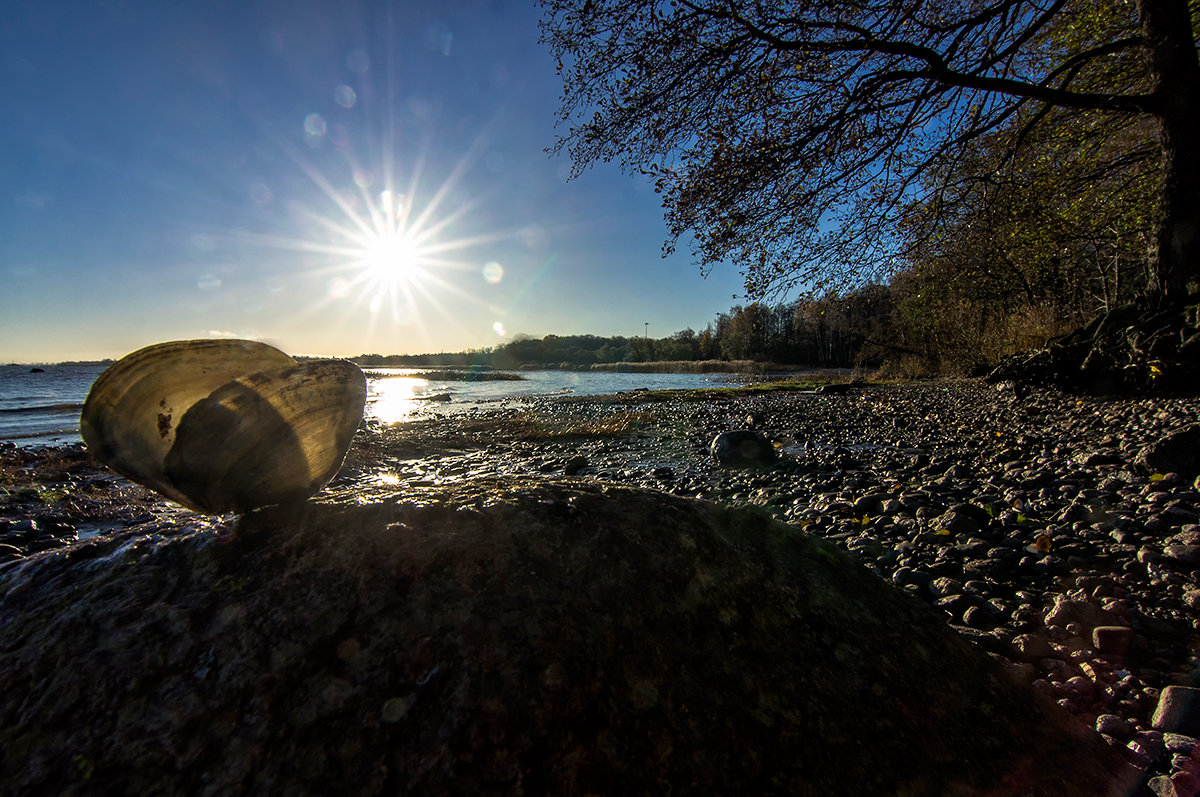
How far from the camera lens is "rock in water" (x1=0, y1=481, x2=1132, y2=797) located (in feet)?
3.66

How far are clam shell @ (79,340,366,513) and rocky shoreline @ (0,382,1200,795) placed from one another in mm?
357

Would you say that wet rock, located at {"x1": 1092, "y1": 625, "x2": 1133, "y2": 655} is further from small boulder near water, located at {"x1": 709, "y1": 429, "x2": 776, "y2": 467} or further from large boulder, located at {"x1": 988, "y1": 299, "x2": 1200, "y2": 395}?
large boulder, located at {"x1": 988, "y1": 299, "x2": 1200, "y2": 395}

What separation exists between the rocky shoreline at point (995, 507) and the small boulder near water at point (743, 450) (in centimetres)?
33

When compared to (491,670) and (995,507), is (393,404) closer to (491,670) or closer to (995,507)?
(995,507)

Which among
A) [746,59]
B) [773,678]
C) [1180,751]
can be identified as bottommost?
[1180,751]

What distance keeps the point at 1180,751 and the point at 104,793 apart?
3.31 metres

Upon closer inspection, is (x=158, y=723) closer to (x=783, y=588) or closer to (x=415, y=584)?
(x=415, y=584)

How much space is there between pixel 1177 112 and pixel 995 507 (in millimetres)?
6310

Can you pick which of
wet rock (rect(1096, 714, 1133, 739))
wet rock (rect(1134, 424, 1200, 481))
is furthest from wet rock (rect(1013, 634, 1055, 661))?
wet rock (rect(1134, 424, 1200, 481))

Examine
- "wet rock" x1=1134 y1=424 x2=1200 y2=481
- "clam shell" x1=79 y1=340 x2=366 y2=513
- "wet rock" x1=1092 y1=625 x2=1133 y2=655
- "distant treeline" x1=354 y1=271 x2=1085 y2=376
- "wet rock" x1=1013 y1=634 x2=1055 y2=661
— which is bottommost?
"wet rock" x1=1013 y1=634 x2=1055 y2=661

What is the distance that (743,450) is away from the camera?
8016 millimetres

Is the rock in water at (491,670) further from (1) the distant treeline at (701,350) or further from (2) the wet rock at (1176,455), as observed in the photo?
(1) the distant treeline at (701,350)

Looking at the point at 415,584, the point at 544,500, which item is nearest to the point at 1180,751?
the point at 544,500

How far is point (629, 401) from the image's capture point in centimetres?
1978
